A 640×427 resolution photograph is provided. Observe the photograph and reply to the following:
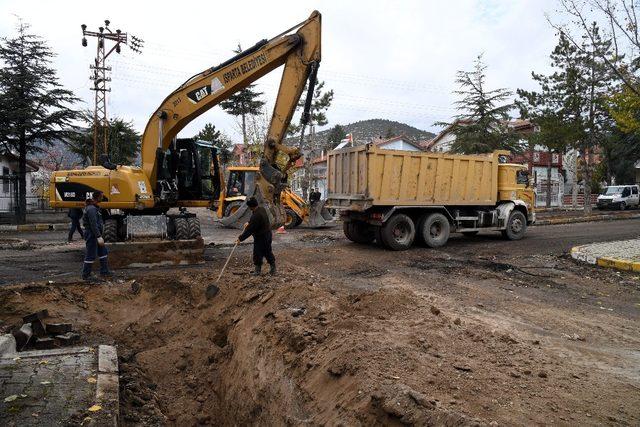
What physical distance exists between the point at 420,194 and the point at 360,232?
6.71ft

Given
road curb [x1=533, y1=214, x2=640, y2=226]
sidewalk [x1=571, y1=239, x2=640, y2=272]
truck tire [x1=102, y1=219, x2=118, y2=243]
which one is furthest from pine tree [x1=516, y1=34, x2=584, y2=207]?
truck tire [x1=102, y1=219, x2=118, y2=243]

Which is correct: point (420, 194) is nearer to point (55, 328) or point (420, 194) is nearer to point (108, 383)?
point (55, 328)

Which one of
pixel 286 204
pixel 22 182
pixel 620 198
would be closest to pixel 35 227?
pixel 22 182

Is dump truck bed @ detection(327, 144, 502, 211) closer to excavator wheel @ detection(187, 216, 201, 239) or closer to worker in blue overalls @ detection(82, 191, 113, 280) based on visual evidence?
excavator wheel @ detection(187, 216, 201, 239)

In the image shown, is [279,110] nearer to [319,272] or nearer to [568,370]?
[319,272]

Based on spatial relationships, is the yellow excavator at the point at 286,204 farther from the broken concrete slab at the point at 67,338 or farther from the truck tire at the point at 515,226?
the broken concrete slab at the point at 67,338

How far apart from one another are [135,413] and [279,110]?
6798 mm

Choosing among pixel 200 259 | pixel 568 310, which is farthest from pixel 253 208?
pixel 568 310

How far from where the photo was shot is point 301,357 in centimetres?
485

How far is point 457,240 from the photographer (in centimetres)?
1494

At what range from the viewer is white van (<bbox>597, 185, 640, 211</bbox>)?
3100 cm

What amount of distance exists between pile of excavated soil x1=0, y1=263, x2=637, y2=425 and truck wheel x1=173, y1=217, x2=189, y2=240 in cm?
239

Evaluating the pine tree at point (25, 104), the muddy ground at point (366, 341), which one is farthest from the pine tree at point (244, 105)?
the muddy ground at point (366, 341)

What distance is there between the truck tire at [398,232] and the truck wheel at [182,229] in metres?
4.93
